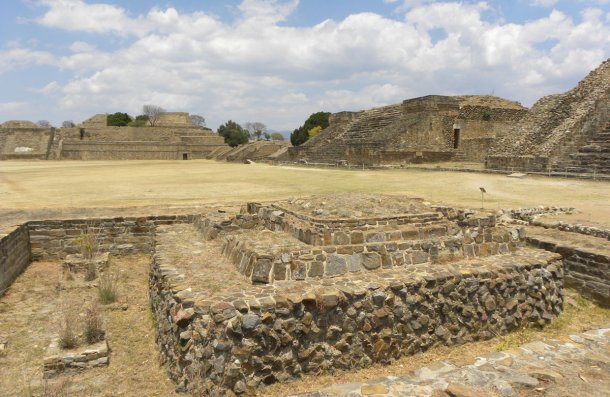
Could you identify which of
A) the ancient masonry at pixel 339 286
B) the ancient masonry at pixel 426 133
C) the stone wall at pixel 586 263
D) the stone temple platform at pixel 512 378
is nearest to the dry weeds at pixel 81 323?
the ancient masonry at pixel 339 286

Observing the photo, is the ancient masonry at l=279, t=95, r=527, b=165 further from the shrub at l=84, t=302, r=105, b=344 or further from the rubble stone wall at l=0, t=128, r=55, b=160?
the rubble stone wall at l=0, t=128, r=55, b=160

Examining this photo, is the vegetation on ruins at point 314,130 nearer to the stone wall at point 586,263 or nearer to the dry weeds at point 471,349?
the stone wall at point 586,263

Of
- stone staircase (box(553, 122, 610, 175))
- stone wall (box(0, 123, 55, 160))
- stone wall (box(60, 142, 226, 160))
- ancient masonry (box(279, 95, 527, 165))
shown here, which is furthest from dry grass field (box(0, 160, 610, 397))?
stone wall (box(0, 123, 55, 160))

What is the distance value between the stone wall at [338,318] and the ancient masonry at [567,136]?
14164 millimetres

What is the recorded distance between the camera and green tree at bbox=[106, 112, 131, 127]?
189 ft

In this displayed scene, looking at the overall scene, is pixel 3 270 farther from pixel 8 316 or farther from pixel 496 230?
pixel 496 230

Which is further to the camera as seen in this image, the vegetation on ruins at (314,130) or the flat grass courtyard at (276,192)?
the vegetation on ruins at (314,130)

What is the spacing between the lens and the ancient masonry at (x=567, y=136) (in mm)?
18641

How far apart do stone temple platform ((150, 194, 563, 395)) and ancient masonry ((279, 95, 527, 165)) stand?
2026cm

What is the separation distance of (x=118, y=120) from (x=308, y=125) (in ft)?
80.3

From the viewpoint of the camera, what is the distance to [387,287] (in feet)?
17.0

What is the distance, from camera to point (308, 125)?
62.1m

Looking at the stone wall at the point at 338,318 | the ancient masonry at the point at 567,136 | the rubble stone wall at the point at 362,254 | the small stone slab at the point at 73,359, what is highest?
the ancient masonry at the point at 567,136

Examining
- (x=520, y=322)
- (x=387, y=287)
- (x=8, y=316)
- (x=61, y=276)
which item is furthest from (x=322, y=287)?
(x=61, y=276)
